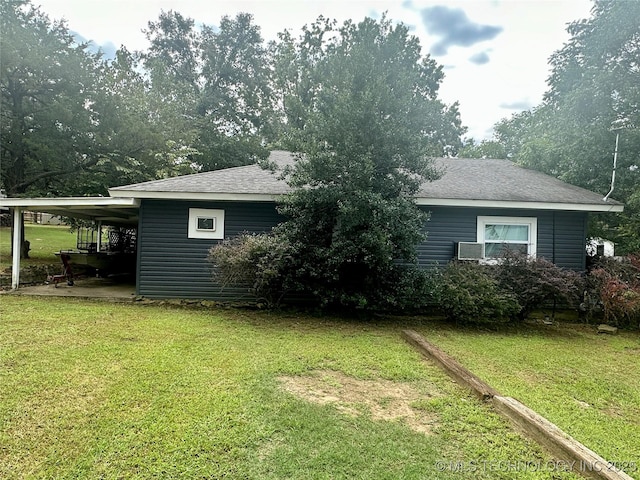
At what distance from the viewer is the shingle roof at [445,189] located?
7.75m

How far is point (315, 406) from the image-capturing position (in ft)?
10.9

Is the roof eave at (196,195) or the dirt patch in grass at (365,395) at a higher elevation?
the roof eave at (196,195)

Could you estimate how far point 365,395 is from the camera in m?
3.65

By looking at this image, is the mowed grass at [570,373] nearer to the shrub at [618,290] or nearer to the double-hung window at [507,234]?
the shrub at [618,290]

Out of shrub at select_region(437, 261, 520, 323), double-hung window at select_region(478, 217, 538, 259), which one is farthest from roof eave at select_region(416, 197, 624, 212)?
shrub at select_region(437, 261, 520, 323)

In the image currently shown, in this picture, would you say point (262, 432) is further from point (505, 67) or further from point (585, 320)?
point (505, 67)

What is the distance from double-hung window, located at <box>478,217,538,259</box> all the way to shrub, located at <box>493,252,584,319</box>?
0.96m

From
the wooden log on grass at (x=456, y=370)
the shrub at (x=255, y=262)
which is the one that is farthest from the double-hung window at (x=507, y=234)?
the shrub at (x=255, y=262)

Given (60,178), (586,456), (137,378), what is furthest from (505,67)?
(60,178)

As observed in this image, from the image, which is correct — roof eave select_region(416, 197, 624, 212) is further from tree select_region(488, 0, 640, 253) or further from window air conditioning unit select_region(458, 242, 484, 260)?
tree select_region(488, 0, 640, 253)

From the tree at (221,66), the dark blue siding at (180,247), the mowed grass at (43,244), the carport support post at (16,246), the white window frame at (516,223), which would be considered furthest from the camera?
the tree at (221,66)

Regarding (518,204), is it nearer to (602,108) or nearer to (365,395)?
(602,108)

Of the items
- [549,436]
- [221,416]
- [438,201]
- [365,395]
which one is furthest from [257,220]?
[549,436]

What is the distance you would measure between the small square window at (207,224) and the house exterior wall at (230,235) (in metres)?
0.26
